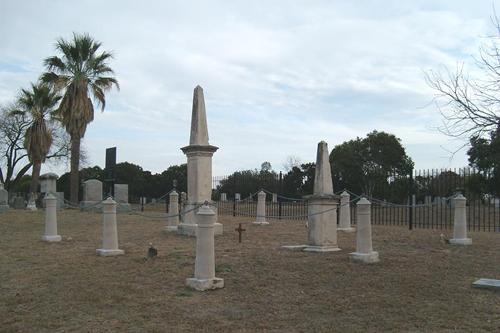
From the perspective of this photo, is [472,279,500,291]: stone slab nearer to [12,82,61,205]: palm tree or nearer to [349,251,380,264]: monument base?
[349,251,380,264]: monument base

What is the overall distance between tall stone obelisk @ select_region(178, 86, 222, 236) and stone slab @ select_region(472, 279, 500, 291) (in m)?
7.70

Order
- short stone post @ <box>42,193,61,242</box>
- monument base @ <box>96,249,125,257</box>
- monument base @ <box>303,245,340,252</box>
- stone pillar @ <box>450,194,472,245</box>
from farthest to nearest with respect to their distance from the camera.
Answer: short stone post @ <box>42,193,61,242</box> → stone pillar @ <box>450,194,472,245</box> → monument base @ <box>303,245,340,252</box> → monument base @ <box>96,249,125,257</box>

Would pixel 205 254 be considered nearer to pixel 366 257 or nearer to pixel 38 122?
pixel 366 257

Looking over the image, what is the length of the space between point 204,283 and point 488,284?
13.3ft

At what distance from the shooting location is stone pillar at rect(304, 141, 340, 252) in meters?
11.1

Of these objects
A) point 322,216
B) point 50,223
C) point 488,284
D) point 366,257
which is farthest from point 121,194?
point 488,284

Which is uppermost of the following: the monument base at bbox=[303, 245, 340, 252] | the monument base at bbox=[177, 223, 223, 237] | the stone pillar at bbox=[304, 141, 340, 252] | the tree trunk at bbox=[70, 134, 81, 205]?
the tree trunk at bbox=[70, 134, 81, 205]

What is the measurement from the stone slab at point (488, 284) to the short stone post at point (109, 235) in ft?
22.0

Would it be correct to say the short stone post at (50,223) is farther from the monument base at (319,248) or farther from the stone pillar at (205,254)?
the stone pillar at (205,254)

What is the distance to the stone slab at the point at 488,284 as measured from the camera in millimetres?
7527

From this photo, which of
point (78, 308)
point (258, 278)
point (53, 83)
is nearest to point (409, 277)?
point (258, 278)

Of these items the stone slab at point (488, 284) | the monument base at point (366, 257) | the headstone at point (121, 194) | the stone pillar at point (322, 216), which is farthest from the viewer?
the headstone at point (121, 194)

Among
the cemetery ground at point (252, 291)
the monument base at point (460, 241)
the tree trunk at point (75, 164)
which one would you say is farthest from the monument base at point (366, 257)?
the tree trunk at point (75, 164)

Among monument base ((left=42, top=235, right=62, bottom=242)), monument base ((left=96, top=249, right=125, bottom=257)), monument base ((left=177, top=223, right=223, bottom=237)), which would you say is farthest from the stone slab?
monument base ((left=42, top=235, right=62, bottom=242))
